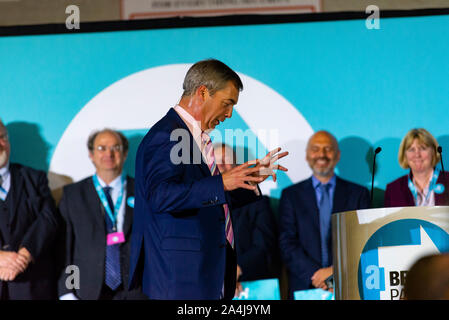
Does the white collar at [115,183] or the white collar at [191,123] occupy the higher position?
the white collar at [115,183]

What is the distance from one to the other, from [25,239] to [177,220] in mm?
2915

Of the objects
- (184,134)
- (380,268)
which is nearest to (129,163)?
(184,134)

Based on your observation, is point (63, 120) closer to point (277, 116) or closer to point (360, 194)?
point (277, 116)

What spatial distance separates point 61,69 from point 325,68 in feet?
7.49

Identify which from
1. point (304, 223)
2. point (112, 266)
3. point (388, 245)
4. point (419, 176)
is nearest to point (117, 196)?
point (112, 266)

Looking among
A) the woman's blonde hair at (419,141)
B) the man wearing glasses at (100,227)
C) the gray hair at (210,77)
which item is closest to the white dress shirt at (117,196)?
the man wearing glasses at (100,227)

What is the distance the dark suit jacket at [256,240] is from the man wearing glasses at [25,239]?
4.84 feet

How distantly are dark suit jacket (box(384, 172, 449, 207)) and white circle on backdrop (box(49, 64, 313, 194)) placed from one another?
851mm

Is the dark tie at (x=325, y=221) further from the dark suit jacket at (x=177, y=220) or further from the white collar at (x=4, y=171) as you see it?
the white collar at (x=4, y=171)

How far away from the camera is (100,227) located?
211 inches

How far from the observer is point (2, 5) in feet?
21.3

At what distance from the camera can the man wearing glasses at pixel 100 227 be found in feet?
17.1

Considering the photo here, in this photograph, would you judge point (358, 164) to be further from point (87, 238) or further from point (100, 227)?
point (87, 238)

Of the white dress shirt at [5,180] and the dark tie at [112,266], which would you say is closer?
the dark tie at [112,266]
